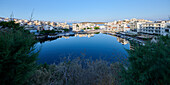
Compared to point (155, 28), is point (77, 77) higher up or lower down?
lower down

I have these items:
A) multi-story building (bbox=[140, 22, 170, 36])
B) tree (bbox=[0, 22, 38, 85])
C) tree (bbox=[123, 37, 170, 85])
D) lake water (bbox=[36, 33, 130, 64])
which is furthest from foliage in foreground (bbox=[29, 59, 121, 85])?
multi-story building (bbox=[140, 22, 170, 36])

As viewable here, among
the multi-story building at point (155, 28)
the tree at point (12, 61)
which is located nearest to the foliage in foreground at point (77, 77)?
the tree at point (12, 61)

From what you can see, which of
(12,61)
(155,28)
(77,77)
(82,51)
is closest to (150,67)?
(12,61)

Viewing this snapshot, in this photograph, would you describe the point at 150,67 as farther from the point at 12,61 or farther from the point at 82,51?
the point at 82,51

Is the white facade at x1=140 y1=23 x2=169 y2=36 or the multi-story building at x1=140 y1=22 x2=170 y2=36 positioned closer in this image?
the multi-story building at x1=140 y1=22 x2=170 y2=36

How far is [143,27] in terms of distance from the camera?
70.4ft

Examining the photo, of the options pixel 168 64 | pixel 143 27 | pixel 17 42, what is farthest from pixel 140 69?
pixel 143 27

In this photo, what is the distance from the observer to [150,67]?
1.11 m

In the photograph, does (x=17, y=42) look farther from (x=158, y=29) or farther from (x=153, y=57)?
(x=158, y=29)

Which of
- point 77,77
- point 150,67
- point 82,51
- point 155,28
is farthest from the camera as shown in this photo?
point 155,28

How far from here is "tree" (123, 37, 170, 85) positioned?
102 cm

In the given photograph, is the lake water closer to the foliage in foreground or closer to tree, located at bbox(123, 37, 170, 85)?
the foliage in foreground

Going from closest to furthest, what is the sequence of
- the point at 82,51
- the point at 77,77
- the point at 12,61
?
the point at 12,61 → the point at 77,77 → the point at 82,51

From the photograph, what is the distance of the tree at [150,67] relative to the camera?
1021 mm
